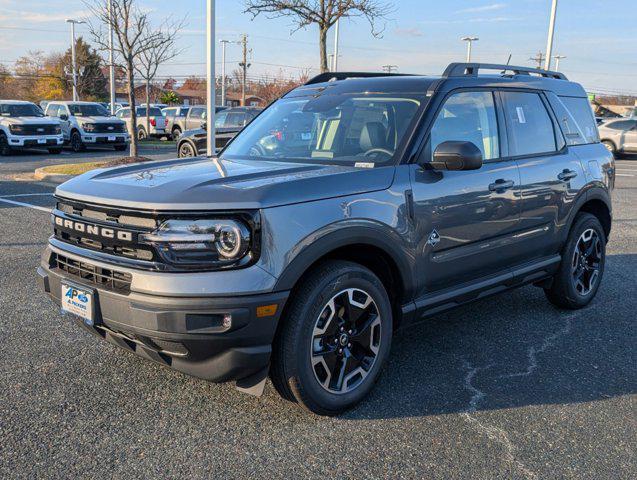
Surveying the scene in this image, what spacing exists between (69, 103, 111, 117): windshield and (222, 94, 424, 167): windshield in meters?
20.6

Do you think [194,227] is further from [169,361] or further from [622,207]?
[622,207]

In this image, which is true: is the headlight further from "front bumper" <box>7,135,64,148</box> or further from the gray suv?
"front bumper" <box>7,135,64,148</box>

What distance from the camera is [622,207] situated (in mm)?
11664

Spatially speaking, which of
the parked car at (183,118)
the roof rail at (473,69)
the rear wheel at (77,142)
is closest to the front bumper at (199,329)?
the roof rail at (473,69)

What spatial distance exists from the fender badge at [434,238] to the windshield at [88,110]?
22081 millimetres

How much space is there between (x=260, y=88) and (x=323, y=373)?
77888mm

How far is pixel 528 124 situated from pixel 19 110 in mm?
20400

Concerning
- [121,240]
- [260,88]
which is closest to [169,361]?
[121,240]

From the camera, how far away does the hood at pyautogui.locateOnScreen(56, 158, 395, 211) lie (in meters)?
2.92

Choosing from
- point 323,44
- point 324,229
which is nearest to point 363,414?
point 324,229

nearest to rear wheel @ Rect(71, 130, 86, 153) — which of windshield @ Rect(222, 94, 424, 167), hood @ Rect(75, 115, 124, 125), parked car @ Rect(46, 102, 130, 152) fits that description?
parked car @ Rect(46, 102, 130, 152)

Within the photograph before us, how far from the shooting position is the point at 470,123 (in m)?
4.19

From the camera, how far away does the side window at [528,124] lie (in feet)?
14.8

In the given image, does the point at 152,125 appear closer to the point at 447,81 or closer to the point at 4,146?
the point at 4,146
